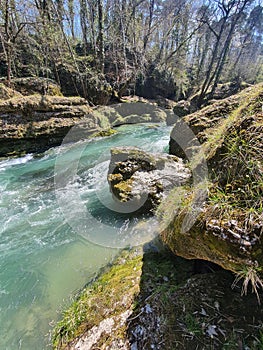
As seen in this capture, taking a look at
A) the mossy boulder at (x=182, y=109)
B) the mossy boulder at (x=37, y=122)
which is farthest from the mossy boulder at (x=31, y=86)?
the mossy boulder at (x=182, y=109)

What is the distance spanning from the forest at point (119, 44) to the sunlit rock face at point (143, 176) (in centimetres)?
1033

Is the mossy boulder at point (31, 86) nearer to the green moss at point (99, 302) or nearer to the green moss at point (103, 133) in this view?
the green moss at point (103, 133)

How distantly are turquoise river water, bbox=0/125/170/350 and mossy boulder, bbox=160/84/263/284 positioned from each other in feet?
4.76

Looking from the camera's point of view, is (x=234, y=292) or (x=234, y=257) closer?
(x=234, y=257)

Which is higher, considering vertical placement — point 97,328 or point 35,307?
point 97,328

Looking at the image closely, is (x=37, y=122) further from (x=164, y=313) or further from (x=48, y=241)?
(x=164, y=313)

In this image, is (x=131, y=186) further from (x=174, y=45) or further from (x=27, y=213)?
(x=174, y=45)

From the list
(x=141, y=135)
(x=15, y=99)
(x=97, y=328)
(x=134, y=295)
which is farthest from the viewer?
(x=141, y=135)

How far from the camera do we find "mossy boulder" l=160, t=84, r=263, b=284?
1.10 m

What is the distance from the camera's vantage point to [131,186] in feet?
12.2

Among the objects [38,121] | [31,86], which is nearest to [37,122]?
[38,121]

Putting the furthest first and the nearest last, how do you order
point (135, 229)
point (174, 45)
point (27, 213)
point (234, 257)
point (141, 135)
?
point (174, 45) < point (141, 135) < point (27, 213) < point (135, 229) < point (234, 257)

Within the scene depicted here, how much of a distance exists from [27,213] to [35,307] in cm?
228

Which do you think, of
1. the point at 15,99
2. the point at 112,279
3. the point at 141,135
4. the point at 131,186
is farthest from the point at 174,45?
the point at 112,279
